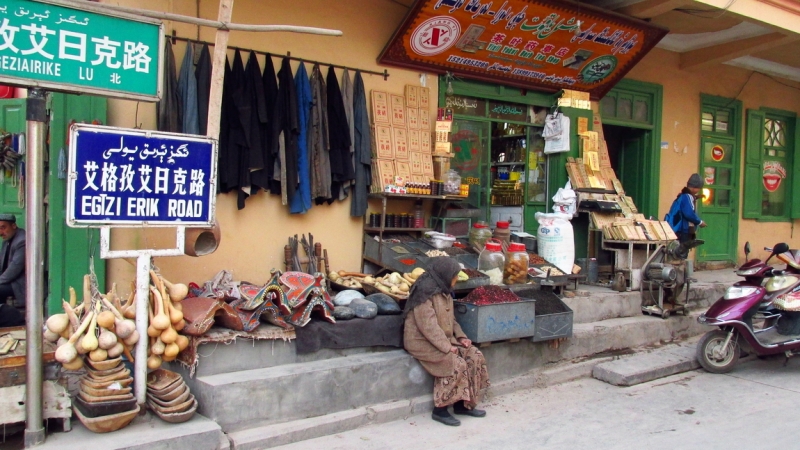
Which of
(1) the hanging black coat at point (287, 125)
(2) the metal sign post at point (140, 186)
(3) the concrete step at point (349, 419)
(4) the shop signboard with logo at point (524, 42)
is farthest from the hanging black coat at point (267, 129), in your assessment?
(3) the concrete step at point (349, 419)

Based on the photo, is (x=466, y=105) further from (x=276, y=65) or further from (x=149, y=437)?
(x=149, y=437)

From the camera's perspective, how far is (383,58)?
7.43m

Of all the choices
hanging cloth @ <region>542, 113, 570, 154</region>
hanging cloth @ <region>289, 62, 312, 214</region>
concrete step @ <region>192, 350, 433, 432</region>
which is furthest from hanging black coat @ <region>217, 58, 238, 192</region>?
hanging cloth @ <region>542, 113, 570, 154</region>

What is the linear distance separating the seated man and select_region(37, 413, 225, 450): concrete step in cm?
196

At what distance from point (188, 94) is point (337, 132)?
1684 millimetres

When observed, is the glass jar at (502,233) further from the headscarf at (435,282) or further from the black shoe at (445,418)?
the black shoe at (445,418)

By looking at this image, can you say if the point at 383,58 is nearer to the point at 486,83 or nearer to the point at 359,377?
the point at 486,83

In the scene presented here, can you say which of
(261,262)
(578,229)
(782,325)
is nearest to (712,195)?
(578,229)

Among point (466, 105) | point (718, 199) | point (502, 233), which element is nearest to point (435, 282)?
point (502, 233)

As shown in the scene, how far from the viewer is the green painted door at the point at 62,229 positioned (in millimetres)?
5500

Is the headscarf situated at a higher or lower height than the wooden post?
lower

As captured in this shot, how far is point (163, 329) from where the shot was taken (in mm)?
4363

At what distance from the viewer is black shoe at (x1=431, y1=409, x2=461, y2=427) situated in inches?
200

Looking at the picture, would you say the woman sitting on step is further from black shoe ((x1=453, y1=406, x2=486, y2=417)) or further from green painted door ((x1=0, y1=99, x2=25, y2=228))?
green painted door ((x1=0, y1=99, x2=25, y2=228))
